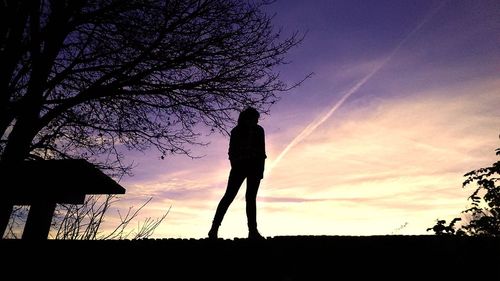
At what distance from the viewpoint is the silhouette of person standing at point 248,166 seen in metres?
4.86

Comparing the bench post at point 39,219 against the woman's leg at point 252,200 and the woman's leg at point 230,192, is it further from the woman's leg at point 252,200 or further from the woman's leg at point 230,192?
the woman's leg at point 252,200

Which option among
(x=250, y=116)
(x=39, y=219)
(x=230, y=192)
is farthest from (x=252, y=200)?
(x=39, y=219)

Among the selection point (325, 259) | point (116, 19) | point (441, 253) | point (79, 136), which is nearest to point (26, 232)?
point (79, 136)

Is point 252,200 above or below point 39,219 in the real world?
below

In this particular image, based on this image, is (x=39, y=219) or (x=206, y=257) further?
(x=39, y=219)

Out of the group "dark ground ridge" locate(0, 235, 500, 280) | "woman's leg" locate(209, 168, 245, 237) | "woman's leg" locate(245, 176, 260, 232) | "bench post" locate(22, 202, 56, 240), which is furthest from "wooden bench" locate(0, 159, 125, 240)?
"dark ground ridge" locate(0, 235, 500, 280)

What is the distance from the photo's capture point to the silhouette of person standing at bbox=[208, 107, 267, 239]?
486 centimetres

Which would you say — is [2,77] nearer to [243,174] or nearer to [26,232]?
[26,232]

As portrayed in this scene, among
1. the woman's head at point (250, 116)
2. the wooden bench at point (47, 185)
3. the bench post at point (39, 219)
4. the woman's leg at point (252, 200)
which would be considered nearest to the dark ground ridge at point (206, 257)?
the woman's leg at point (252, 200)

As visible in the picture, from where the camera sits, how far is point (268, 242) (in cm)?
337

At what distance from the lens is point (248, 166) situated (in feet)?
16.1

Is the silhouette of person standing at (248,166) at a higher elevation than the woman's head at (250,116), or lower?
lower

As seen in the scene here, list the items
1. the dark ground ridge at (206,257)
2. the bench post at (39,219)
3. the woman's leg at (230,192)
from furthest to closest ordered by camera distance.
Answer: the bench post at (39,219) < the woman's leg at (230,192) < the dark ground ridge at (206,257)

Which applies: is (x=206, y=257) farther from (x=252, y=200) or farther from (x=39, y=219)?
(x=39, y=219)
